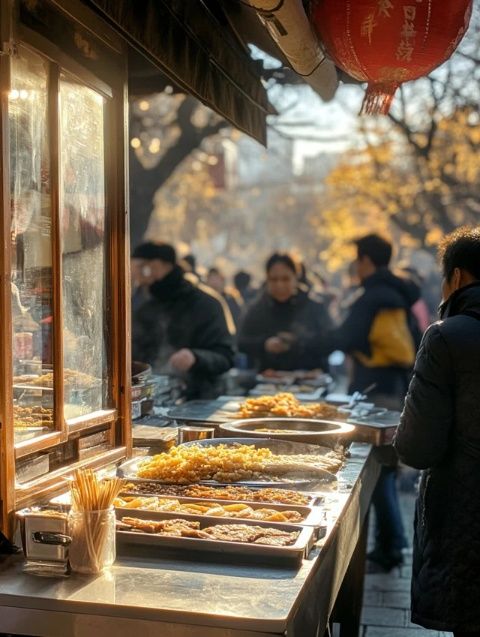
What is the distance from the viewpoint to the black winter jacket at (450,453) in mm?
3291

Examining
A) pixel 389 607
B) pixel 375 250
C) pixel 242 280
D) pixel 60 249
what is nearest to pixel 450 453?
pixel 60 249

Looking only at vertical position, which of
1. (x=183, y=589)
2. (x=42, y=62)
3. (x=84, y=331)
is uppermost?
(x=42, y=62)

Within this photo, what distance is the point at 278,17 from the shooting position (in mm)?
3271

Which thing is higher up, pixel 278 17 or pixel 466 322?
pixel 278 17

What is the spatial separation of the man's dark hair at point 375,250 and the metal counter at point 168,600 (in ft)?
15.3

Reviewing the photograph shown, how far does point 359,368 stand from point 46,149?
15.0 feet

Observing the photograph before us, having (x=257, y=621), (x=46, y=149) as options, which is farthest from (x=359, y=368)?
(x=257, y=621)

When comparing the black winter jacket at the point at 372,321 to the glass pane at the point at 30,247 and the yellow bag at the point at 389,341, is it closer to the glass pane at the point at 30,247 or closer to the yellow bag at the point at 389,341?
the yellow bag at the point at 389,341

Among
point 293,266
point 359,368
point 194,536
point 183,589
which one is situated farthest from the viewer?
point 293,266

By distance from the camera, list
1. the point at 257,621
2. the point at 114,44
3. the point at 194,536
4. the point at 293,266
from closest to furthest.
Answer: the point at 257,621, the point at 194,536, the point at 114,44, the point at 293,266

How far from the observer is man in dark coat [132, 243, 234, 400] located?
669 centimetres

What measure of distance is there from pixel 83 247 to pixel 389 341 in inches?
158

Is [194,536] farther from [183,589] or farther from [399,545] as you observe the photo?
[399,545]

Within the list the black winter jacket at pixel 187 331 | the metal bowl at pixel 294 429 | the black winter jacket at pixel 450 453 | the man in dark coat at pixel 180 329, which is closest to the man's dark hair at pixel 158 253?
the man in dark coat at pixel 180 329
